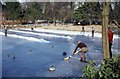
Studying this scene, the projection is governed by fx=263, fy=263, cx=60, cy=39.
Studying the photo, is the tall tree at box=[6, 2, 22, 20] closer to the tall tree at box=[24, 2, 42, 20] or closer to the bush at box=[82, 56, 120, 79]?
the tall tree at box=[24, 2, 42, 20]

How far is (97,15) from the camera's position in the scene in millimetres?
55625

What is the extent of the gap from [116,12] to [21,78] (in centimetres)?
4389

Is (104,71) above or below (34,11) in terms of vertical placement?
below

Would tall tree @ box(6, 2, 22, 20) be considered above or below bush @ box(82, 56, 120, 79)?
above

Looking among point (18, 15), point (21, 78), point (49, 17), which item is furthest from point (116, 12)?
point (21, 78)

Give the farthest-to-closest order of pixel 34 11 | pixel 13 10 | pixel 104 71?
pixel 34 11
pixel 13 10
pixel 104 71

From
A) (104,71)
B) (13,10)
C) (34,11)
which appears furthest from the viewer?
(34,11)

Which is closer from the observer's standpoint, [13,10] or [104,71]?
[104,71]

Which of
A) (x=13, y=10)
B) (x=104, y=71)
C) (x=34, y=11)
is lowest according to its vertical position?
(x=104, y=71)

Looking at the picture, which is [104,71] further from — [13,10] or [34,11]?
[13,10]

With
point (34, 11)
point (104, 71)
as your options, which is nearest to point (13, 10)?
point (34, 11)

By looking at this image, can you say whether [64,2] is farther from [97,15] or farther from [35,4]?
[97,15]

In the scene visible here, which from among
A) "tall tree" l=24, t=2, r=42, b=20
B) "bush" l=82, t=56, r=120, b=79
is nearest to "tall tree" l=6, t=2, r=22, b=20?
"tall tree" l=24, t=2, r=42, b=20

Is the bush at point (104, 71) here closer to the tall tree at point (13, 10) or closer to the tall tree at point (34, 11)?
the tall tree at point (34, 11)
